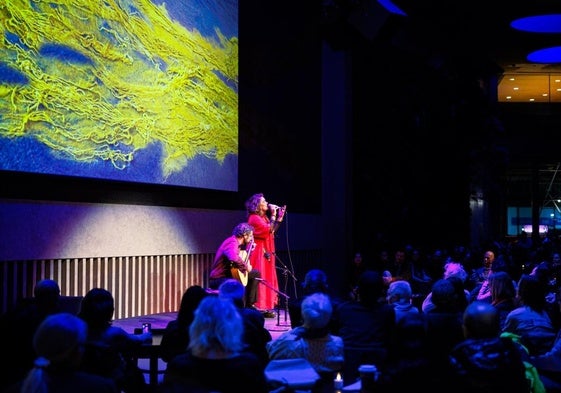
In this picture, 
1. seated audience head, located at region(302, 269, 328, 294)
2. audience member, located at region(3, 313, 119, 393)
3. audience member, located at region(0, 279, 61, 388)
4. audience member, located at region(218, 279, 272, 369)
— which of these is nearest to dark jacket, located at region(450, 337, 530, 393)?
audience member, located at region(218, 279, 272, 369)

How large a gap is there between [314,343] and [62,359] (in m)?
1.34

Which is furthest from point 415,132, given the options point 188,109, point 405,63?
point 188,109

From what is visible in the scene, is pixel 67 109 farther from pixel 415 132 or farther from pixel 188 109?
pixel 415 132

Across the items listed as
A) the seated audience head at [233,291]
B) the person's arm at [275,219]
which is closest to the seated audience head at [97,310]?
the seated audience head at [233,291]

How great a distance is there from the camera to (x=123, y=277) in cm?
796

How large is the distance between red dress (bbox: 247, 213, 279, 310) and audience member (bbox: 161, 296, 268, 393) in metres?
6.03

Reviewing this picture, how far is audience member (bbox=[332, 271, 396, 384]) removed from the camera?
377 cm

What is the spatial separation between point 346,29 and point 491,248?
21.2ft

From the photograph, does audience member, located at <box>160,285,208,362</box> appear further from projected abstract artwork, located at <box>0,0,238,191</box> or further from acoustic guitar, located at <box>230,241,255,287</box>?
acoustic guitar, located at <box>230,241,255,287</box>

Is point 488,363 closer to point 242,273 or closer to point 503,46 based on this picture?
point 242,273

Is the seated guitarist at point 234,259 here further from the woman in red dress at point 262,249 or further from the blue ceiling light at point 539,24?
the blue ceiling light at point 539,24

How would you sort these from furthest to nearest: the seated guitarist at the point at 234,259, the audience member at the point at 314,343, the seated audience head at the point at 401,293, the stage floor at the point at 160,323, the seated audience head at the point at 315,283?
the seated guitarist at the point at 234,259, the stage floor at the point at 160,323, the seated audience head at the point at 315,283, the seated audience head at the point at 401,293, the audience member at the point at 314,343

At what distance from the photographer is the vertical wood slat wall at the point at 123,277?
671 cm

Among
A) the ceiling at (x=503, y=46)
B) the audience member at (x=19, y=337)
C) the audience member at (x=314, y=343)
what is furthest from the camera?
the ceiling at (x=503, y=46)
